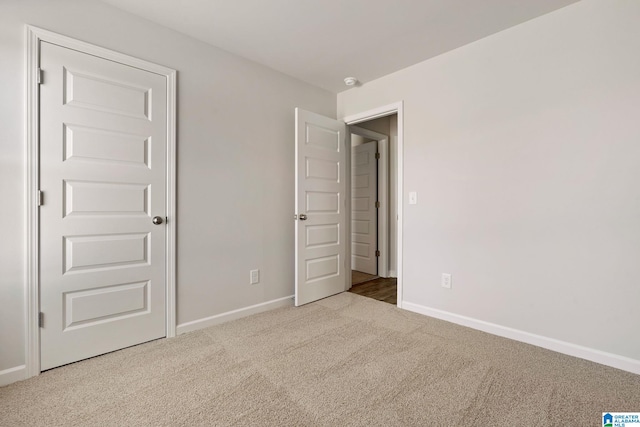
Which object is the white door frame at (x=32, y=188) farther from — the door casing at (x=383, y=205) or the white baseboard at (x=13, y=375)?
the door casing at (x=383, y=205)

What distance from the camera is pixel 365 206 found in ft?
15.4

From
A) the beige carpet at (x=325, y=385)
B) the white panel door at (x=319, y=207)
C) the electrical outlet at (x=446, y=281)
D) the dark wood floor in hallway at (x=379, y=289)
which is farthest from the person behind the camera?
the dark wood floor in hallway at (x=379, y=289)

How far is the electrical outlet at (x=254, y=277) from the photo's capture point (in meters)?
2.92

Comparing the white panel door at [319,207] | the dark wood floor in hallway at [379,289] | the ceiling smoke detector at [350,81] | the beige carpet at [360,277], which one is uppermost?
the ceiling smoke detector at [350,81]

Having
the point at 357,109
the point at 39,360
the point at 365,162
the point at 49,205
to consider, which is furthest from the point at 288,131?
the point at 39,360

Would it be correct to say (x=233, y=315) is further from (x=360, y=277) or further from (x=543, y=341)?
(x=543, y=341)

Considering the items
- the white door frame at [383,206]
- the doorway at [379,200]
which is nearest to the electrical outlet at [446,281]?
the doorway at [379,200]

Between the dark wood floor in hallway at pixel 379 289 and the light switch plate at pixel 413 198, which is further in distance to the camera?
the dark wood floor in hallway at pixel 379 289

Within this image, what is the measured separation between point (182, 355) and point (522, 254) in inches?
105

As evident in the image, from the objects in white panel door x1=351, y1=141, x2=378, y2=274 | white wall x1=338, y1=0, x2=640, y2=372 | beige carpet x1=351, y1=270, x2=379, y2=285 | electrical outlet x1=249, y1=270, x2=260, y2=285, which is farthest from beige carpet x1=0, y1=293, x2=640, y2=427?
white panel door x1=351, y1=141, x2=378, y2=274

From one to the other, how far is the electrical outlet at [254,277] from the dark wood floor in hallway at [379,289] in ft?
4.39

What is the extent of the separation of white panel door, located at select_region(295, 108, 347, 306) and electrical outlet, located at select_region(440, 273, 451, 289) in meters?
1.22

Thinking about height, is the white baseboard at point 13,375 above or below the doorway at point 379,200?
below

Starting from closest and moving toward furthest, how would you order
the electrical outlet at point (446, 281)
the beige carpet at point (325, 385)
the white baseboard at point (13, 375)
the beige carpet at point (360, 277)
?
the beige carpet at point (325, 385) → the white baseboard at point (13, 375) → the electrical outlet at point (446, 281) → the beige carpet at point (360, 277)
